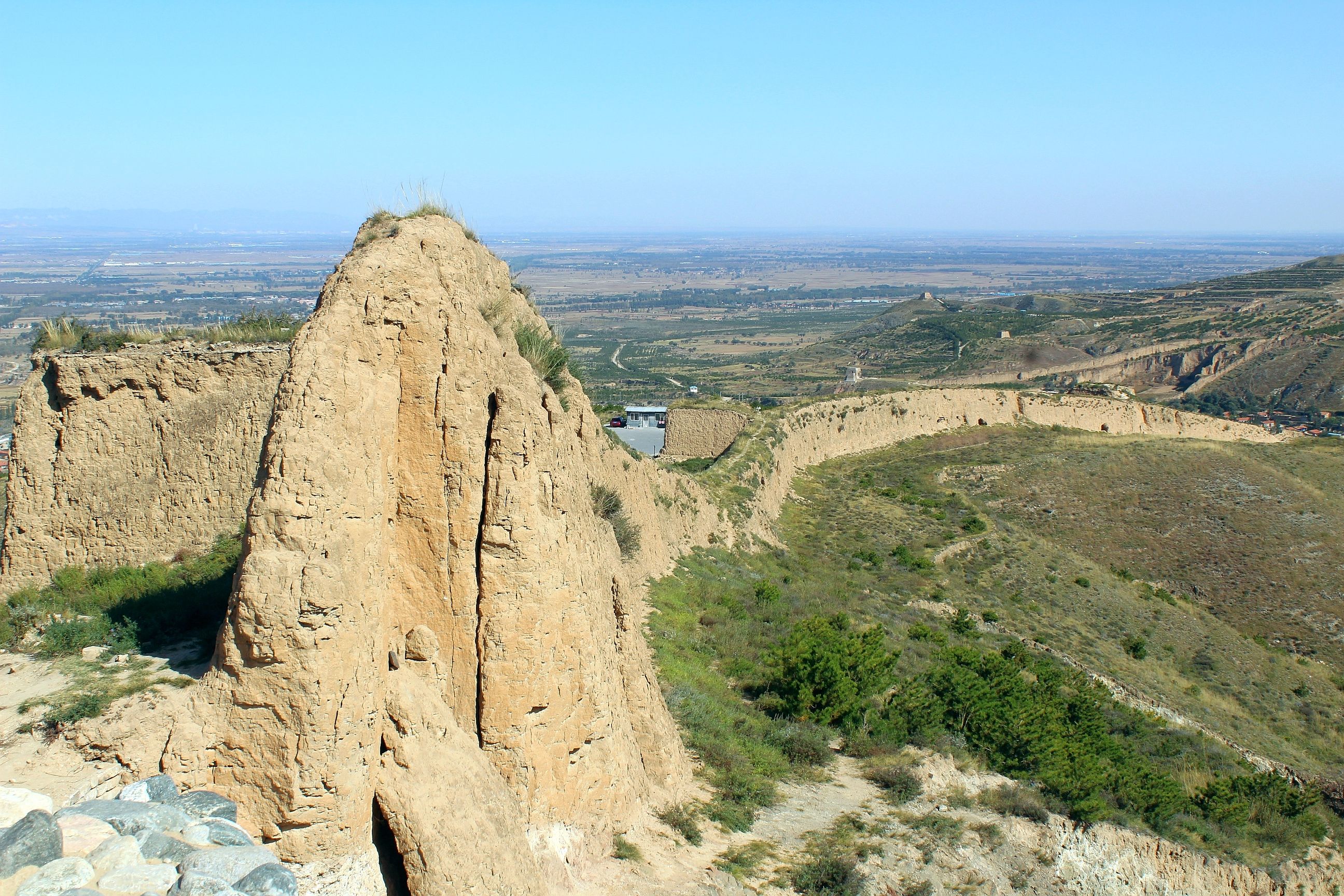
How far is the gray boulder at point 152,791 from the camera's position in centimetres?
498

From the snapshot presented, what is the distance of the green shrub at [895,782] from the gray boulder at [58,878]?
7.79 m

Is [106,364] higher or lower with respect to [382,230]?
Result: lower

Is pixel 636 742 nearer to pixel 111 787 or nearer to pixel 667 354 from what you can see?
pixel 111 787

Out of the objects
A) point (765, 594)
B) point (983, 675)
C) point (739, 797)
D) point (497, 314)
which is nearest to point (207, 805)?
point (497, 314)

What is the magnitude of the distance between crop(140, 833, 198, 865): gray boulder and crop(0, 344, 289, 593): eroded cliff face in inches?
217

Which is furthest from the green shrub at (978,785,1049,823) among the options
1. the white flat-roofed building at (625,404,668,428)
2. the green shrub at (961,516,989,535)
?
the white flat-roofed building at (625,404,668,428)

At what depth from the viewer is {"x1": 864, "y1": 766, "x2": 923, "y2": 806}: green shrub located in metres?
9.83

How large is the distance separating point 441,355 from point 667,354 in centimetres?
10019

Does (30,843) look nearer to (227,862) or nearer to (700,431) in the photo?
(227,862)

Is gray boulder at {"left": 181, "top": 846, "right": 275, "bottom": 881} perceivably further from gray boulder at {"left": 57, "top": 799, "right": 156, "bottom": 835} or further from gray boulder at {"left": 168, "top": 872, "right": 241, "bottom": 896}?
gray boulder at {"left": 57, "top": 799, "right": 156, "bottom": 835}

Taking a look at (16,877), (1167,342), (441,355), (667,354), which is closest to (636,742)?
(441,355)

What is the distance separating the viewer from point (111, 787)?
5.12 meters

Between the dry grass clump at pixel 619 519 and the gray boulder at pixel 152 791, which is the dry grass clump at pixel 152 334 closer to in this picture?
the dry grass clump at pixel 619 519

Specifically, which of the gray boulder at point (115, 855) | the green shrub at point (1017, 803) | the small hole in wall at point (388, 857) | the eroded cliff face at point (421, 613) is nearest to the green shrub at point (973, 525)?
the green shrub at point (1017, 803)
